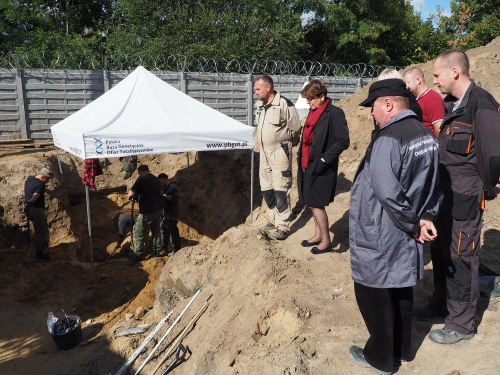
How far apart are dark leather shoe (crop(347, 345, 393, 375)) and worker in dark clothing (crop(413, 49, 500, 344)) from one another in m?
0.55

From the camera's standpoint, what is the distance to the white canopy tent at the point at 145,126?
6.50m

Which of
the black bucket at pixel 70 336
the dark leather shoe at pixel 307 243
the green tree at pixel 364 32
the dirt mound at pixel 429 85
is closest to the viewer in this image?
the dark leather shoe at pixel 307 243

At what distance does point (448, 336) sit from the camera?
10.4 feet

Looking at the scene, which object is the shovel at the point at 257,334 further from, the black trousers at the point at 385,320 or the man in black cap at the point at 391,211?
the man in black cap at the point at 391,211

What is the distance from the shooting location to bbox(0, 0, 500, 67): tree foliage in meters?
16.6

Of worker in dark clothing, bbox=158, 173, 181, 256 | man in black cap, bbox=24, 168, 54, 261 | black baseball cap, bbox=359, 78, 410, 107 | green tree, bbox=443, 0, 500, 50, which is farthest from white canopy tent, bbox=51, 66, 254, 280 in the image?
green tree, bbox=443, 0, 500, 50

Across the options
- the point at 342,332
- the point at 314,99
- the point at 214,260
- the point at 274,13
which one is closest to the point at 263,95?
the point at 314,99

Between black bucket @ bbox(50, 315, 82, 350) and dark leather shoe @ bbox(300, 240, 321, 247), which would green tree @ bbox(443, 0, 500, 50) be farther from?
black bucket @ bbox(50, 315, 82, 350)

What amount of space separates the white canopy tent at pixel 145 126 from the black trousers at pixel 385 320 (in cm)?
460

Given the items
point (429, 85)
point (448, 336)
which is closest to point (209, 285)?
point (448, 336)

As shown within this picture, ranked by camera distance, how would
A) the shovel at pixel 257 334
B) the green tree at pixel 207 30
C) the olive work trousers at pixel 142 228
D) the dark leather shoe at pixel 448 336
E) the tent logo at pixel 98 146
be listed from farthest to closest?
1. the green tree at pixel 207 30
2. the olive work trousers at pixel 142 228
3. the tent logo at pixel 98 146
4. the shovel at pixel 257 334
5. the dark leather shoe at pixel 448 336

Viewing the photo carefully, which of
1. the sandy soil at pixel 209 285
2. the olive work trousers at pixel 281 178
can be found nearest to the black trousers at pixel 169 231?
the sandy soil at pixel 209 285

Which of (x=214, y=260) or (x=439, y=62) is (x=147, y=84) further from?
(x=439, y=62)

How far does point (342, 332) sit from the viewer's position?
3.49 m
